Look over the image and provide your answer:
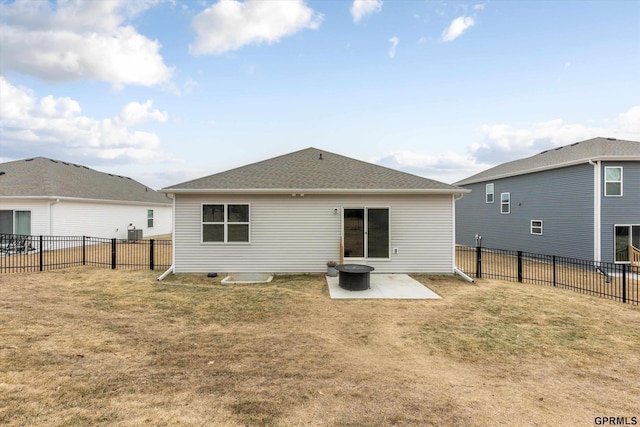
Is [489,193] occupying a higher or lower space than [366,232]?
higher

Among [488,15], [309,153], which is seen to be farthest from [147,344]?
[488,15]

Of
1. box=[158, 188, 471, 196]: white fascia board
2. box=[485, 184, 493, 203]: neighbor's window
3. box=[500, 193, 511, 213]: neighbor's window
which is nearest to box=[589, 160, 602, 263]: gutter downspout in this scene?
box=[500, 193, 511, 213]: neighbor's window

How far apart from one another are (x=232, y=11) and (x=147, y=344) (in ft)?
43.3

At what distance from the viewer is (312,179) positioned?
10703 mm

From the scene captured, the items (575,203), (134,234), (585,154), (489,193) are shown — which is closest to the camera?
(575,203)

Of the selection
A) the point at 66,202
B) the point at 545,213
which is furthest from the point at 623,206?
the point at 66,202

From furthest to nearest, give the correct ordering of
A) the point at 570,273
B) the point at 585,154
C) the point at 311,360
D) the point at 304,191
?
the point at 585,154, the point at 570,273, the point at 304,191, the point at 311,360

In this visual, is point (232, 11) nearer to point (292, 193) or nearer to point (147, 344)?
point (292, 193)

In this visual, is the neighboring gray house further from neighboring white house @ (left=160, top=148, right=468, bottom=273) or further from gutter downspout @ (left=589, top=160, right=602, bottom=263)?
neighboring white house @ (left=160, top=148, right=468, bottom=273)

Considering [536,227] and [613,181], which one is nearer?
[613,181]

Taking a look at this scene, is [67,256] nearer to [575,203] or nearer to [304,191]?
[304,191]

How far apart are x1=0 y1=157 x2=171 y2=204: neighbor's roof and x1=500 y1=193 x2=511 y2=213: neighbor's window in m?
25.4

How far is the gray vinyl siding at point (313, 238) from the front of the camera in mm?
10234

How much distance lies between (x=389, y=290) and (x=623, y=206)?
11.6 m
